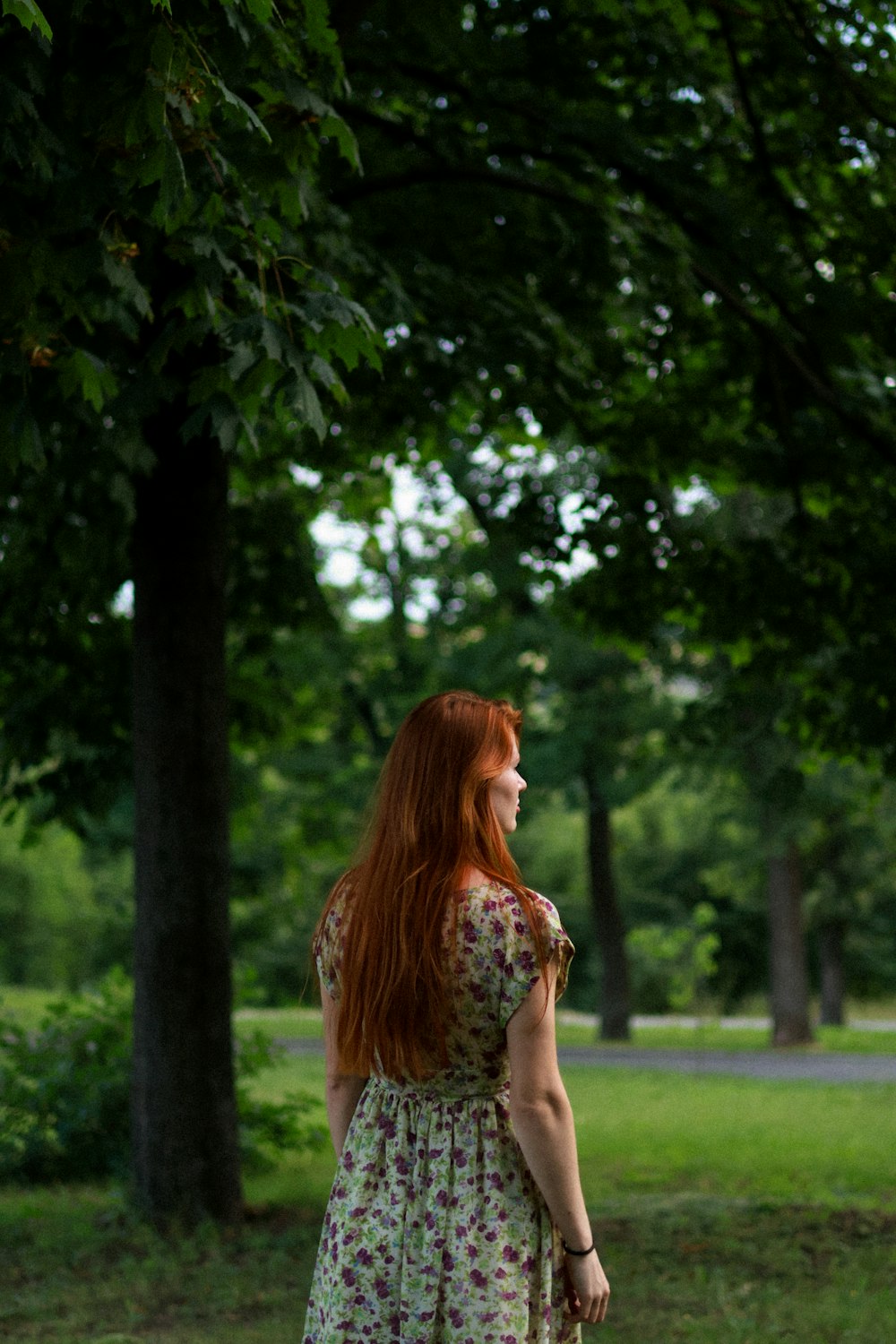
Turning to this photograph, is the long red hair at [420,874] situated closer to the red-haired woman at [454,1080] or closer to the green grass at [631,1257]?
the red-haired woman at [454,1080]

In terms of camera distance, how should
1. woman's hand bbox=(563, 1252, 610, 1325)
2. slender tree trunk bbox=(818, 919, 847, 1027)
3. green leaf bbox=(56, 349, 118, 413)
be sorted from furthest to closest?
slender tree trunk bbox=(818, 919, 847, 1027) < green leaf bbox=(56, 349, 118, 413) < woman's hand bbox=(563, 1252, 610, 1325)

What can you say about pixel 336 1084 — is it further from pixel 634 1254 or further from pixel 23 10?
pixel 634 1254

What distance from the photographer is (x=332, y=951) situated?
3041mm

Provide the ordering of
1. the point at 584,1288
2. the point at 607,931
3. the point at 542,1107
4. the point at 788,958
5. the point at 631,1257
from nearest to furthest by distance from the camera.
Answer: the point at 542,1107, the point at 584,1288, the point at 631,1257, the point at 788,958, the point at 607,931

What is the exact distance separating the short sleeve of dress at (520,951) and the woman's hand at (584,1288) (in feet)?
1.70

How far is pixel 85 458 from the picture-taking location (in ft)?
19.3

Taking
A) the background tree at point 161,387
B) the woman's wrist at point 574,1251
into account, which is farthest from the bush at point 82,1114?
the woman's wrist at point 574,1251

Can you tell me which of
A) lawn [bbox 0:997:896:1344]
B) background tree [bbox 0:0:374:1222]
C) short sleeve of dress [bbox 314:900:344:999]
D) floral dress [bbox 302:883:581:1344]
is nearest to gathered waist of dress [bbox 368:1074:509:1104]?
floral dress [bbox 302:883:581:1344]

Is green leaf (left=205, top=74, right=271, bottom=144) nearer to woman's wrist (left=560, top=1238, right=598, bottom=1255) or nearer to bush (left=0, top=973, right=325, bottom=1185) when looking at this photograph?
woman's wrist (left=560, top=1238, right=598, bottom=1255)

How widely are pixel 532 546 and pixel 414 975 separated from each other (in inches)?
256

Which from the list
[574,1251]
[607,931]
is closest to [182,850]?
[574,1251]

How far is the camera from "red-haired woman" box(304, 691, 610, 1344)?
279 cm

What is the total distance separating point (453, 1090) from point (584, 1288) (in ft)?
1.52

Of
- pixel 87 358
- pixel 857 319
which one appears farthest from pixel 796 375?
pixel 87 358
